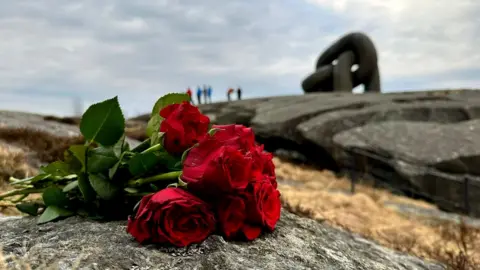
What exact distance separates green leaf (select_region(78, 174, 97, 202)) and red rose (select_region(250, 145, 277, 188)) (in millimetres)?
652

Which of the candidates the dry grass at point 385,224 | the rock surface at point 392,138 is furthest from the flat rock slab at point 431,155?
the dry grass at point 385,224

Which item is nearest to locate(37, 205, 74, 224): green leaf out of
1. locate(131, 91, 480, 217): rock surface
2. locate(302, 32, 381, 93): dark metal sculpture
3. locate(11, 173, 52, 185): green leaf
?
locate(11, 173, 52, 185): green leaf

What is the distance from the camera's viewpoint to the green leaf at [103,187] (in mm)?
1750

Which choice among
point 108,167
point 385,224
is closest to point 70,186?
point 108,167

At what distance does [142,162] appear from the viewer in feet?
5.73

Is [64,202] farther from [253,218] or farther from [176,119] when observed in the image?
[253,218]

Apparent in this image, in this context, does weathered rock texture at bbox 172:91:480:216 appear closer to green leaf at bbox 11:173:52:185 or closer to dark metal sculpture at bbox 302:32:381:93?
dark metal sculpture at bbox 302:32:381:93

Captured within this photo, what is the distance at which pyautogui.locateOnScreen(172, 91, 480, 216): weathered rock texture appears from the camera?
9.86 m

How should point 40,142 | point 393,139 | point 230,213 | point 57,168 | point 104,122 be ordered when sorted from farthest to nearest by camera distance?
point 393,139, point 40,142, point 57,168, point 104,122, point 230,213

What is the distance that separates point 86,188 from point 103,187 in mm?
102

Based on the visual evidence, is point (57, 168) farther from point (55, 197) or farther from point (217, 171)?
point (217, 171)

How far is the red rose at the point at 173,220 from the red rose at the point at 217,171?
0.16ft

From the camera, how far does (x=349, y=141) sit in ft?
37.4

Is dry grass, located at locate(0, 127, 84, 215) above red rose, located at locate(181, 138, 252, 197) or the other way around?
the other way around
